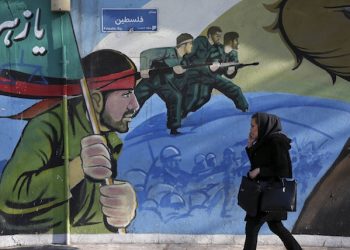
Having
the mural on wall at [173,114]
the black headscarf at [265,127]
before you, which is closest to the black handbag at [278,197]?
the black headscarf at [265,127]

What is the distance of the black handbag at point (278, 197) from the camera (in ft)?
16.3

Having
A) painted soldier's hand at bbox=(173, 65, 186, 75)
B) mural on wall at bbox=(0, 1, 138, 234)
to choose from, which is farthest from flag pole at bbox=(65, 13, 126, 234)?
painted soldier's hand at bbox=(173, 65, 186, 75)

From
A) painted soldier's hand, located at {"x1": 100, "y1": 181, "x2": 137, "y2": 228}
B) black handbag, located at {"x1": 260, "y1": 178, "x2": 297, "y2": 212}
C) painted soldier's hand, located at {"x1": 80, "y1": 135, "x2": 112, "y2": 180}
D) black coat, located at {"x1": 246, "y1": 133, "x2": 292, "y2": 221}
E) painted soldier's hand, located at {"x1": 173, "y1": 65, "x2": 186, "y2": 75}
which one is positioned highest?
painted soldier's hand, located at {"x1": 173, "y1": 65, "x2": 186, "y2": 75}

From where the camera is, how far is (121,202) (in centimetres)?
628

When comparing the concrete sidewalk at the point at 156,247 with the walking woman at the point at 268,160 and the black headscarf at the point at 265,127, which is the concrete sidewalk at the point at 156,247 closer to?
the walking woman at the point at 268,160

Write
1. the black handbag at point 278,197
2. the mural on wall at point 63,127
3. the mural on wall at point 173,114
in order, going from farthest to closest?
the mural on wall at point 63,127 < the mural on wall at point 173,114 < the black handbag at point 278,197

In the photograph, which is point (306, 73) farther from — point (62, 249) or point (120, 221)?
point (62, 249)

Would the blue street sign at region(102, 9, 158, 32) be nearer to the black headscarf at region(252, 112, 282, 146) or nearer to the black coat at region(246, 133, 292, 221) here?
the black headscarf at region(252, 112, 282, 146)

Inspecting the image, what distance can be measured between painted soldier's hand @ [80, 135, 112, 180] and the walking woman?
178cm

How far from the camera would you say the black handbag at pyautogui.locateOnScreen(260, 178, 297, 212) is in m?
4.97

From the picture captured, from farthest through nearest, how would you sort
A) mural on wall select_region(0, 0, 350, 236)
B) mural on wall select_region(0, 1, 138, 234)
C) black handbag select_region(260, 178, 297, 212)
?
mural on wall select_region(0, 1, 138, 234)
mural on wall select_region(0, 0, 350, 236)
black handbag select_region(260, 178, 297, 212)

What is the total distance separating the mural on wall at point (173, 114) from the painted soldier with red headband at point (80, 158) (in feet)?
0.03

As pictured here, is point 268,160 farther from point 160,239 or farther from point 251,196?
point 160,239

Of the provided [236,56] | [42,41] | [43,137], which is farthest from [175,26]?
[43,137]
